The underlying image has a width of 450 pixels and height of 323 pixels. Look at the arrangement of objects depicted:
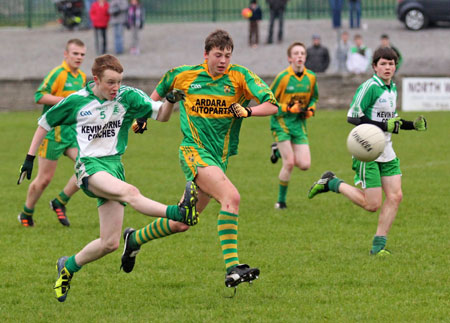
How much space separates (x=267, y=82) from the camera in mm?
23953

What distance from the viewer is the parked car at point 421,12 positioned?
2891 centimetres

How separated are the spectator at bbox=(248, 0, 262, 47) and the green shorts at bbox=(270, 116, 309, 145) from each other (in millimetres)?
16554

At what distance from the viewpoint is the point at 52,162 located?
10.3 metres

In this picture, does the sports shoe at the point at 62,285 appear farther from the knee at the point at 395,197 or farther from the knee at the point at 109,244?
the knee at the point at 395,197

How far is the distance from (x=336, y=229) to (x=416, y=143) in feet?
30.7

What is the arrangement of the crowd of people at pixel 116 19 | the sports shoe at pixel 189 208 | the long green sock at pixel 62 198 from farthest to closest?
the crowd of people at pixel 116 19 → the long green sock at pixel 62 198 → the sports shoe at pixel 189 208

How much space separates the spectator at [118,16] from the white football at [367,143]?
21355 millimetres

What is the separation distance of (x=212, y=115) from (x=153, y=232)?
118 cm

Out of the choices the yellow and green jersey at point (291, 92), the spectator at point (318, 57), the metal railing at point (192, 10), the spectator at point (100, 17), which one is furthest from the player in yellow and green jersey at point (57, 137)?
the metal railing at point (192, 10)

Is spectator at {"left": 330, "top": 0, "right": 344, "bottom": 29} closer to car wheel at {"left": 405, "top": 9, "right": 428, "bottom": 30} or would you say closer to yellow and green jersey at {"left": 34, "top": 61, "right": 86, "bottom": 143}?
car wheel at {"left": 405, "top": 9, "right": 428, "bottom": 30}

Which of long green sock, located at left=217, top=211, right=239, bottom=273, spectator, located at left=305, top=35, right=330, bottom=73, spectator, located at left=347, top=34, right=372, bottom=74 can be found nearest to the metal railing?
spectator, located at left=347, top=34, right=372, bottom=74

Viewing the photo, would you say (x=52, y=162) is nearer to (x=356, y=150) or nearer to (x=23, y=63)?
(x=356, y=150)

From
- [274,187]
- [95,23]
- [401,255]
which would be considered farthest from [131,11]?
[401,255]

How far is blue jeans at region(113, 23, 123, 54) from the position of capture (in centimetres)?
2870
